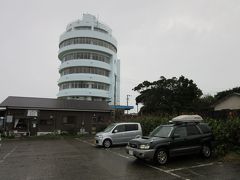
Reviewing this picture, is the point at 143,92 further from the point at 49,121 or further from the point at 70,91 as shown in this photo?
the point at 49,121

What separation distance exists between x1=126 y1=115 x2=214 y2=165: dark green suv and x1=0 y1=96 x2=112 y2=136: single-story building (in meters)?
20.7

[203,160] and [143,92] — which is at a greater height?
[143,92]

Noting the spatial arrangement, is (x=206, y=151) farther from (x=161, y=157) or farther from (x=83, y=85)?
(x=83, y=85)

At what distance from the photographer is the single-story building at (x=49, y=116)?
87.6ft

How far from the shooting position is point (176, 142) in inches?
380

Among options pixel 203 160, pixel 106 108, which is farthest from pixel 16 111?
pixel 203 160

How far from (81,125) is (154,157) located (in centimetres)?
2265

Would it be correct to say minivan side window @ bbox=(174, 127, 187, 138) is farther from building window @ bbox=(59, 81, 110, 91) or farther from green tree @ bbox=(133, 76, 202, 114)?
building window @ bbox=(59, 81, 110, 91)

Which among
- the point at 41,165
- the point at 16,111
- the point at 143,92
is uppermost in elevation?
the point at 143,92

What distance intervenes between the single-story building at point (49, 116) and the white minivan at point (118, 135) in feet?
48.0

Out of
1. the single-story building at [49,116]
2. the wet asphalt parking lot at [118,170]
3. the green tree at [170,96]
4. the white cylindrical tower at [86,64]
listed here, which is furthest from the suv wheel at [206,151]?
the white cylindrical tower at [86,64]

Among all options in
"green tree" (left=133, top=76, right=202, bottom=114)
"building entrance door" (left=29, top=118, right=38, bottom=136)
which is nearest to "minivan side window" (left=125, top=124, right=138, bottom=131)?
"building entrance door" (left=29, top=118, right=38, bottom=136)

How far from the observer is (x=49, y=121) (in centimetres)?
2866

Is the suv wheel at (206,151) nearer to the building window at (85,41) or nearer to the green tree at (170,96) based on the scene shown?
the green tree at (170,96)
